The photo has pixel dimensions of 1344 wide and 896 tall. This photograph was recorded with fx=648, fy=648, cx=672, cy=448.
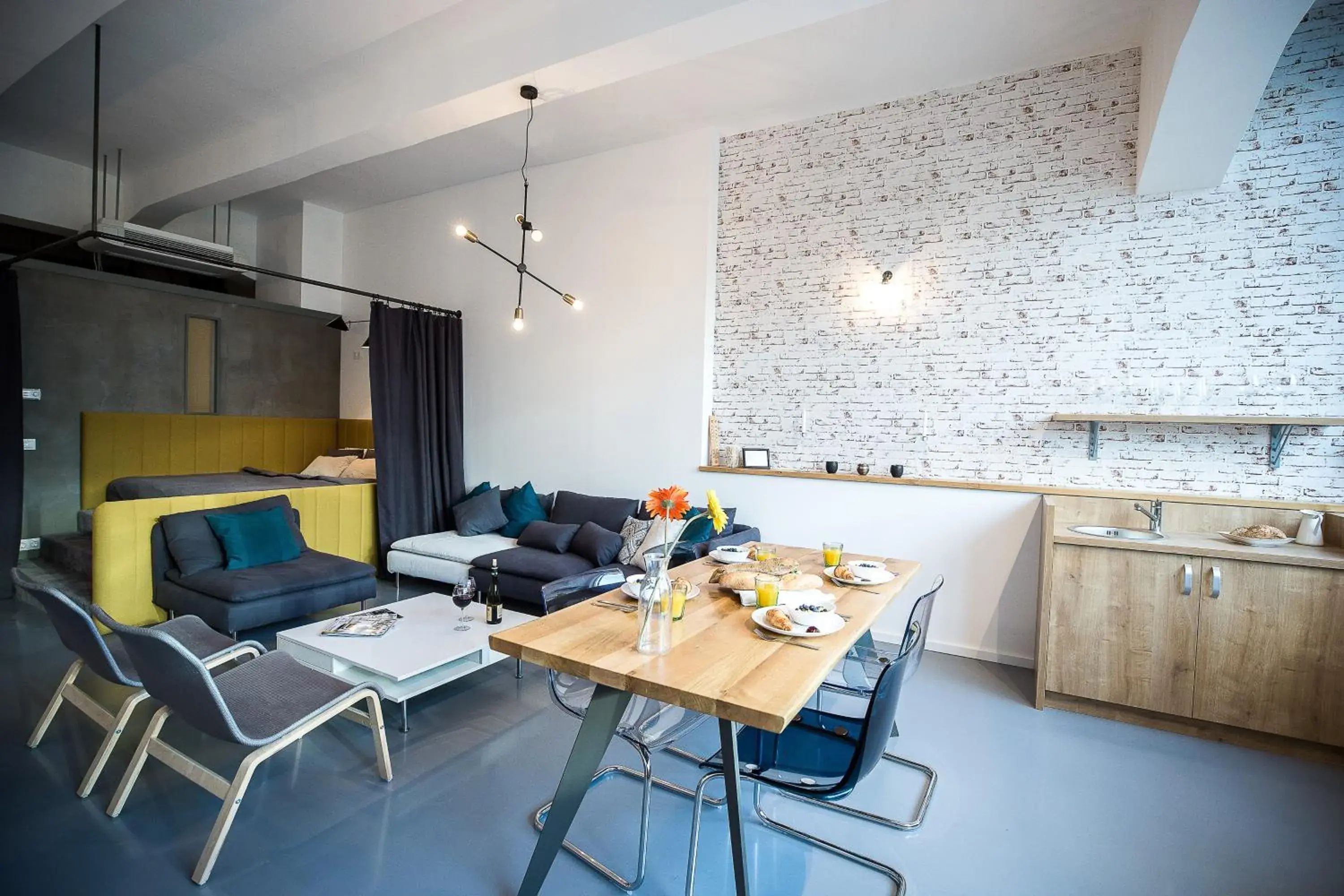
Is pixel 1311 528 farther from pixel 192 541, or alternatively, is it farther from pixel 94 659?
pixel 192 541

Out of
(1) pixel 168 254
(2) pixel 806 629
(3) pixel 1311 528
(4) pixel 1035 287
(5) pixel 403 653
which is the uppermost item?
(1) pixel 168 254

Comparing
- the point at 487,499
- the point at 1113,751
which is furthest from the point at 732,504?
the point at 1113,751

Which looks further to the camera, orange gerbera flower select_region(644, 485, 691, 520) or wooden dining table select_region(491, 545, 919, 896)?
orange gerbera flower select_region(644, 485, 691, 520)

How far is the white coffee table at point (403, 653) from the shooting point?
283 centimetres

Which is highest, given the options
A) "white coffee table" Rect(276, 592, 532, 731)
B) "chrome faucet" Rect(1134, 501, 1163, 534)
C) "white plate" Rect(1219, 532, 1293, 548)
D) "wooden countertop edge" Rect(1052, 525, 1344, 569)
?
"chrome faucet" Rect(1134, 501, 1163, 534)

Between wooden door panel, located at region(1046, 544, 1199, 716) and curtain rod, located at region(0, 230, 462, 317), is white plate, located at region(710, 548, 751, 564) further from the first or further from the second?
curtain rod, located at region(0, 230, 462, 317)

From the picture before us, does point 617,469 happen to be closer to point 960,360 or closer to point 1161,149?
point 960,360

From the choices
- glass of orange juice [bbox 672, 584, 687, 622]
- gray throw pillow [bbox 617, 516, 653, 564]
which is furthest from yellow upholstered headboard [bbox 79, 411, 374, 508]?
glass of orange juice [bbox 672, 584, 687, 622]

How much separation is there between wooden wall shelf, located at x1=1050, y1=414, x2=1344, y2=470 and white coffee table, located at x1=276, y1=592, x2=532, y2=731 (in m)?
3.43

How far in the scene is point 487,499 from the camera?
5660 millimetres

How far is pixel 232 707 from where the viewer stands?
228 centimetres

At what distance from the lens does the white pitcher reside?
120 inches

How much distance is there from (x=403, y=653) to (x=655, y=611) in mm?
1666

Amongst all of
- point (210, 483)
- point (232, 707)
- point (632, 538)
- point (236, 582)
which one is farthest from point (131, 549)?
point (632, 538)
